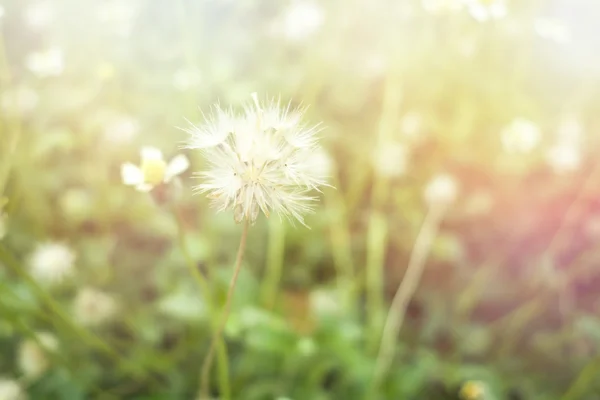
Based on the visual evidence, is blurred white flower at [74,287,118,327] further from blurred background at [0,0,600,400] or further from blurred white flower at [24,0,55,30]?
blurred white flower at [24,0,55,30]

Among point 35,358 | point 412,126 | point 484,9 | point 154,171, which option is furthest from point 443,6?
point 35,358

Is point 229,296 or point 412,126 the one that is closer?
point 229,296

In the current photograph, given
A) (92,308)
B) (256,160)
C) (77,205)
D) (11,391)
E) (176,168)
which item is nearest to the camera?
(256,160)

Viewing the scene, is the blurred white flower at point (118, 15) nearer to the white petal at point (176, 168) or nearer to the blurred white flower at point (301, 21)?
the blurred white flower at point (301, 21)

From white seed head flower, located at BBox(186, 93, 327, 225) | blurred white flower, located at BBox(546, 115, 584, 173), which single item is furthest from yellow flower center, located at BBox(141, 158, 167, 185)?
blurred white flower, located at BBox(546, 115, 584, 173)

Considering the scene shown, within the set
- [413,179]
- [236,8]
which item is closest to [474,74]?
[413,179]

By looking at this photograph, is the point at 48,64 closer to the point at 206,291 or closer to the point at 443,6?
the point at 206,291

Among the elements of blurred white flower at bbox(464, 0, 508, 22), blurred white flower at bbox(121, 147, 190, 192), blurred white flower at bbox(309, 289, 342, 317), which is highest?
blurred white flower at bbox(464, 0, 508, 22)
